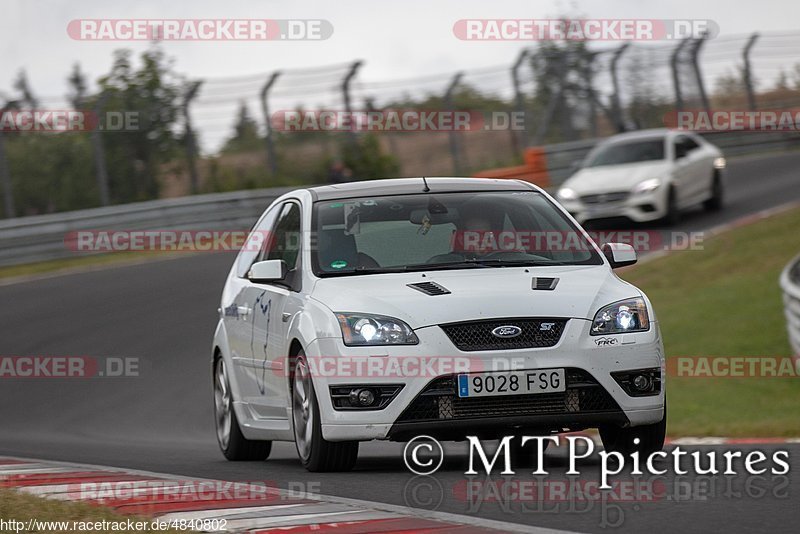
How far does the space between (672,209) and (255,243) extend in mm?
15333

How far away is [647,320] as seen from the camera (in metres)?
7.93

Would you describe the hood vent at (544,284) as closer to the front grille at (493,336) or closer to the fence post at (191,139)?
the front grille at (493,336)

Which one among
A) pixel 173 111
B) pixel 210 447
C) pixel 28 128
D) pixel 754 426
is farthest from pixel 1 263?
pixel 754 426

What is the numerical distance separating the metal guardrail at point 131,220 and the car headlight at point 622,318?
60.6 ft

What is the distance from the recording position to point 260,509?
646cm

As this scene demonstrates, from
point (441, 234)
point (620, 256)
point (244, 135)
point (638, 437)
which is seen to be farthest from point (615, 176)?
point (638, 437)

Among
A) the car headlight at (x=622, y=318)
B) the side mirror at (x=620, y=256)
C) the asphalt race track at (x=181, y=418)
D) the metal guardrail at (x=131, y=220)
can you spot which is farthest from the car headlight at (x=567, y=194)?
the car headlight at (x=622, y=318)

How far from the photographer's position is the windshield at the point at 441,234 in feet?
27.7

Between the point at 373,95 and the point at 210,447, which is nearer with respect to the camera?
the point at 210,447

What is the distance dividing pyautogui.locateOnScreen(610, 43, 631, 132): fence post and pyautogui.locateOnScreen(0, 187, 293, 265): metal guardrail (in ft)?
26.9

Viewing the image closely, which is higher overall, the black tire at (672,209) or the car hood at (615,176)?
the car hood at (615,176)

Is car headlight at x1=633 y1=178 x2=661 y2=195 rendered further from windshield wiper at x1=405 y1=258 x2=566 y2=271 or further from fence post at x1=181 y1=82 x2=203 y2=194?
windshield wiper at x1=405 y1=258 x2=566 y2=271

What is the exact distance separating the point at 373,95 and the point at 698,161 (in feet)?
22.5

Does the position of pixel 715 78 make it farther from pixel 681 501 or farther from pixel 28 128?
pixel 681 501
